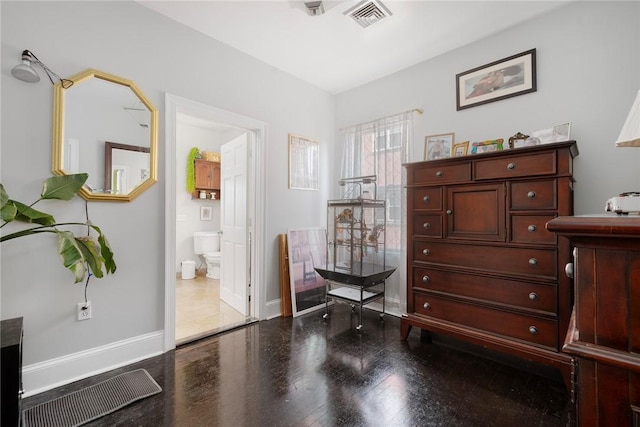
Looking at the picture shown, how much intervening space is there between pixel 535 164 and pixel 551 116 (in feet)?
2.38

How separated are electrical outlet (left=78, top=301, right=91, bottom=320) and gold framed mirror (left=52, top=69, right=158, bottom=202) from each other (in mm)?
752

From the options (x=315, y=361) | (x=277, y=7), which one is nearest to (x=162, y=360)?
(x=315, y=361)

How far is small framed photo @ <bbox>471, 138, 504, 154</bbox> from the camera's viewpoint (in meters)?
2.45

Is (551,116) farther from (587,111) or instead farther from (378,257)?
(378,257)

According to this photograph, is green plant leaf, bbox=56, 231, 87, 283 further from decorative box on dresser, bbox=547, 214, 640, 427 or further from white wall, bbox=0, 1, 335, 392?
decorative box on dresser, bbox=547, 214, 640, 427

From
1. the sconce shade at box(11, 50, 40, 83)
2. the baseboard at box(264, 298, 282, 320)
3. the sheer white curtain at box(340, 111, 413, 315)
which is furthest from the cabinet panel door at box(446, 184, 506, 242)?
the sconce shade at box(11, 50, 40, 83)

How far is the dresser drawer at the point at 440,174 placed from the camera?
2.29 meters

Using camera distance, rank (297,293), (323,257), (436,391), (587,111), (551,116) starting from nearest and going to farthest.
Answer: (436,391)
(587,111)
(551,116)
(297,293)
(323,257)

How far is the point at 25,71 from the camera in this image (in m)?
1.77

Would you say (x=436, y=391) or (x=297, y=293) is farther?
(x=297, y=293)

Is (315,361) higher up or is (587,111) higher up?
(587,111)

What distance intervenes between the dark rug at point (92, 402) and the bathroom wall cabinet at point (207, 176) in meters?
3.73

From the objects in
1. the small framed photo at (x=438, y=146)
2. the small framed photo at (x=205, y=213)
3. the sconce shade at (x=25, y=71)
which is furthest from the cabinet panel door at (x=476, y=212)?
the small framed photo at (x=205, y=213)

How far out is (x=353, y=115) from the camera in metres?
3.75
